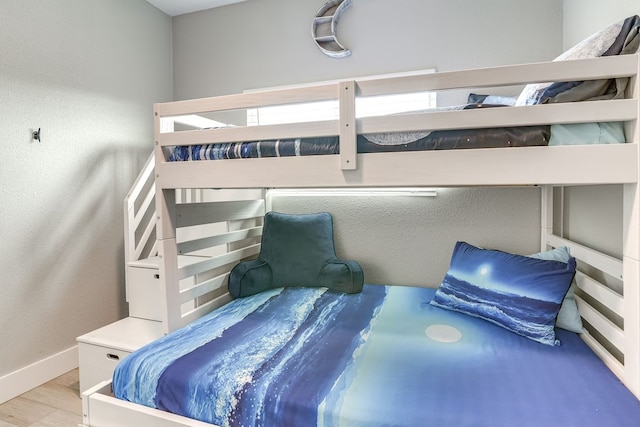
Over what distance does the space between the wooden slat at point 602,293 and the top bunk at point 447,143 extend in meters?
0.47

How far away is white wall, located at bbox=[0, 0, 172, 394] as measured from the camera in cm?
196

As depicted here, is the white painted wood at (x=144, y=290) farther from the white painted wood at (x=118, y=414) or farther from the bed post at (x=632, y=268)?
the bed post at (x=632, y=268)

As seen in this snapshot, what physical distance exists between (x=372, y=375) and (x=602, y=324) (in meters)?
0.96

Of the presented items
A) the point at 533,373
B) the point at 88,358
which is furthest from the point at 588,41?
the point at 88,358

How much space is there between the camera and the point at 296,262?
2.35m

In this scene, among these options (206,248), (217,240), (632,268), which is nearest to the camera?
(632,268)

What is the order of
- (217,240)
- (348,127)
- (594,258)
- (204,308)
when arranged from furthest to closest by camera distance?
(217,240) < (204,308) < (594,258) < (348,127)

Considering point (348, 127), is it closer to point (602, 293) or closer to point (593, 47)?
point (593, 47)

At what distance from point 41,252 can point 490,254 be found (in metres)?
2.55

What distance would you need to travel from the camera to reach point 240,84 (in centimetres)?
279

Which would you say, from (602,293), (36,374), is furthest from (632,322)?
(36,374)

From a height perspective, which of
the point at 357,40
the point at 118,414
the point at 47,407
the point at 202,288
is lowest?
the point at 47,407

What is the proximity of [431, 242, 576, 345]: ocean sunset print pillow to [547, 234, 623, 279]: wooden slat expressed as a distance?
8 cm

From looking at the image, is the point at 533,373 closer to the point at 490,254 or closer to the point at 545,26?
the point at 490,254
